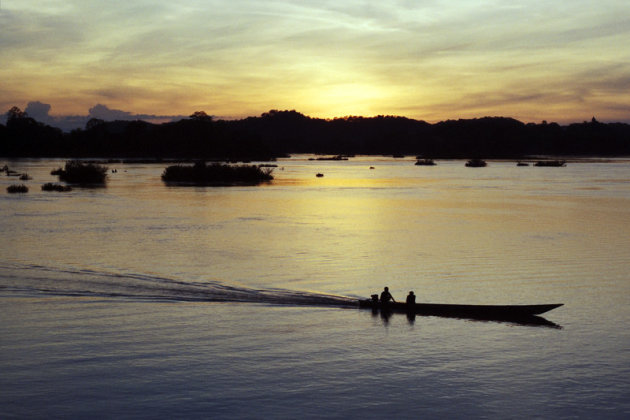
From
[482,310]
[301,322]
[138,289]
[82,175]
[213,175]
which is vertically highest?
[213,175]

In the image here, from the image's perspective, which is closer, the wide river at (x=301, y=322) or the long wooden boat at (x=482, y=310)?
the wide river at (x=301, y=322)

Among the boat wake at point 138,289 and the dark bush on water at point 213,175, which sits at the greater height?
the dark bush on water at point 213,175

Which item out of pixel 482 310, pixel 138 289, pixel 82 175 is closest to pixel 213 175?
pixel 82 175

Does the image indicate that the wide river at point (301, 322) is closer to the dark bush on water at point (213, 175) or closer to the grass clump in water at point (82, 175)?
the grass clump in water at point (82, 175)

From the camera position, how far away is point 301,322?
2589 cm

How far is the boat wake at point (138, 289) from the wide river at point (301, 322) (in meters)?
0.14

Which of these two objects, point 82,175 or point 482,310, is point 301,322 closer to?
point 482,310

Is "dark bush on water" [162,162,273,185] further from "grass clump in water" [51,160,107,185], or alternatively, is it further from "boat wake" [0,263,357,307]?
"boat wake" [0,263,357,307]

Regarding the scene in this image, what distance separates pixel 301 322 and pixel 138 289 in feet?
33.1

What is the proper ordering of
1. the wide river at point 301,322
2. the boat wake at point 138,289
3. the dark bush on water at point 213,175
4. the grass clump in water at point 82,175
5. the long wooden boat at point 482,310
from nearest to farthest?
the wide river at point 301,322 < the long wooden boat at point 482,310 < the boat wake at point 138,289 < the grass clump in water at point 82,175 < the dark bush on water at point 213,175

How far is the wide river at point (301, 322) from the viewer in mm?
18359

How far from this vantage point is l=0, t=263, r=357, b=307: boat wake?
29688 mm

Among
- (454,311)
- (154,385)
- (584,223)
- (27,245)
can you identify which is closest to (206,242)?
(27,245)

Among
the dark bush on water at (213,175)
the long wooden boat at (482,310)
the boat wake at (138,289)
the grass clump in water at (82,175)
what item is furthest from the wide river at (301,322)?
the dark bush on water at (213,175)
